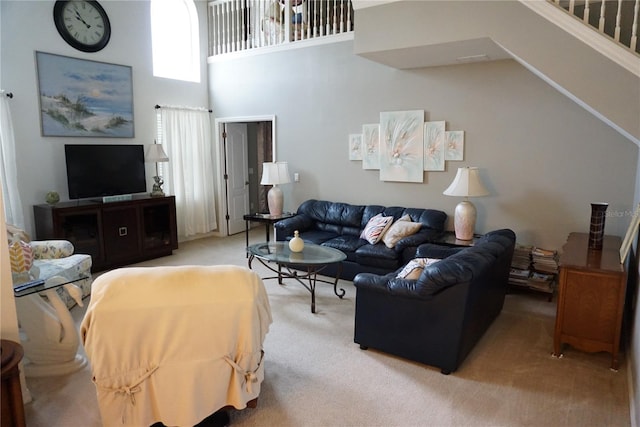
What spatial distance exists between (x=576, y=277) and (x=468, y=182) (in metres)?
1.65

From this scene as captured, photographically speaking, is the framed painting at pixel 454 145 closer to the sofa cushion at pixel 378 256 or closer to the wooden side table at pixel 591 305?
→ the sofa cushion at pixel 378 256

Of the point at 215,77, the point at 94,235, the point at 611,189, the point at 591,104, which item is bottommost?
the point at 94,235

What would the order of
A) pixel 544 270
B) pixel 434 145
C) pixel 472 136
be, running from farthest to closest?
pixel 434 145 → pixel 472 136 → pixel 544 270

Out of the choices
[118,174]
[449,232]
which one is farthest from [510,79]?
[118,174]

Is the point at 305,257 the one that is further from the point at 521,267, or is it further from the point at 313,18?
the point at 313,18

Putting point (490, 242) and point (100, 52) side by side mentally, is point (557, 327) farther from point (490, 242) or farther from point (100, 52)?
point (100, 52)

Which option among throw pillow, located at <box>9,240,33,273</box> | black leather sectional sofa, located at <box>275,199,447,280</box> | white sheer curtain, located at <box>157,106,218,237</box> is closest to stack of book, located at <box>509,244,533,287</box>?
black leather sectional sofa, located at <box>275,199,447,280</box>

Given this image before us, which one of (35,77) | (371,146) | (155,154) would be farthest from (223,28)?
(371,146)

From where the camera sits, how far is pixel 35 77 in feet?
16.5

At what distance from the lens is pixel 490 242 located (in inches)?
139

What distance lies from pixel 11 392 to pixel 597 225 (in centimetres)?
412

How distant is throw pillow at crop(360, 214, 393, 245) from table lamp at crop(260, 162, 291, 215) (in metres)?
1.43

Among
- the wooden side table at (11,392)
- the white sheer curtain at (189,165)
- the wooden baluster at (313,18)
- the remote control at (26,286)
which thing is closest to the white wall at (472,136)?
the wooden baluster at (313,18)

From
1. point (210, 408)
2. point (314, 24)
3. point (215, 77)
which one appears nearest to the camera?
point (210, 408)
